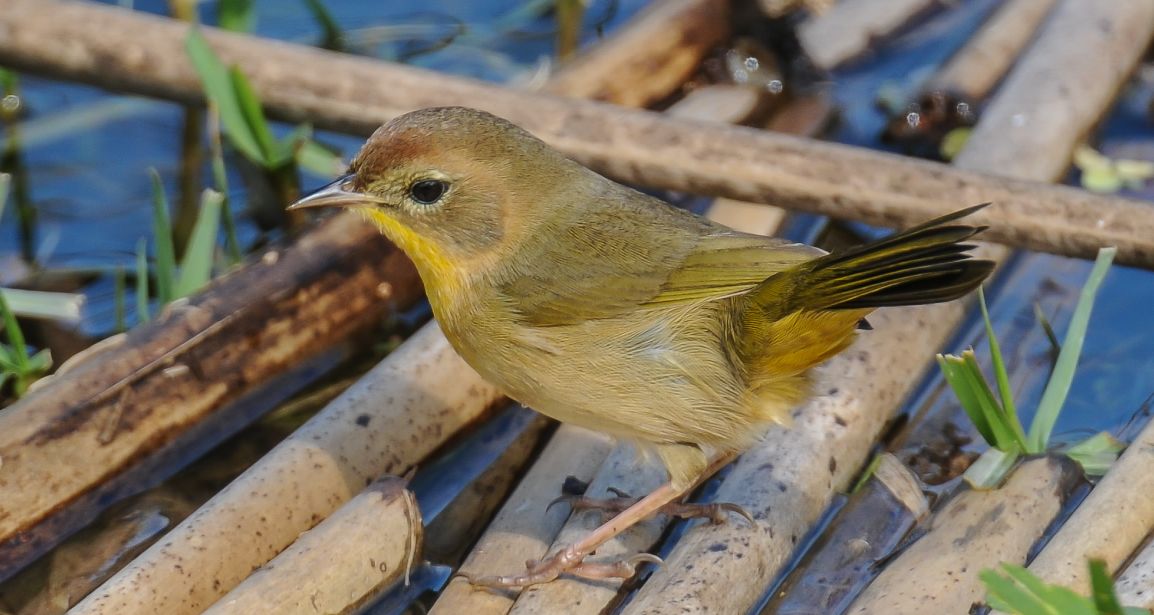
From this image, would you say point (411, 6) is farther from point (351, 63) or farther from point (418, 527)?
point (418, 527)

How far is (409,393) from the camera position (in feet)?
12.6

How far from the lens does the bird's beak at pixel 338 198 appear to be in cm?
338

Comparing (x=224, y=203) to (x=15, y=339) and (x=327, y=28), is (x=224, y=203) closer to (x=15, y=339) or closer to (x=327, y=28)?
(x=15, y=339)

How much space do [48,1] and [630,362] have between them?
103 inches

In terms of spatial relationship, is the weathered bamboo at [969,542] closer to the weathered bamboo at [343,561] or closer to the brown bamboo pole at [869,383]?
the brown bamboo pole at [869,383]

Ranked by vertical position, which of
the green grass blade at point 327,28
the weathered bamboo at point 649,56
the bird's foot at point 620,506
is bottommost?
the bird's foot at point 620,506

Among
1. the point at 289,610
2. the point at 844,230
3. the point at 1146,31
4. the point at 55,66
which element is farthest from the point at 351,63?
the point at 1146,31

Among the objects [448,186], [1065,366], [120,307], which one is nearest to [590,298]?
[448,186]

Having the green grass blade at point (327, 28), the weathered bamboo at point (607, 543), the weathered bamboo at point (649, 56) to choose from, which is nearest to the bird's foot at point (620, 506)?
the weathered bamboo at point (607, 543)

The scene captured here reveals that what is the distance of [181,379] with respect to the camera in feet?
13.0

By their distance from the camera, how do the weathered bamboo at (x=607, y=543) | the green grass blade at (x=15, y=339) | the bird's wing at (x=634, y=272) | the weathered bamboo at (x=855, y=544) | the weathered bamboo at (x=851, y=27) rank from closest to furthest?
1. the weathered bamboo at (x=607, y=543)
2. the bird's wing at (x=634, y=272)
3. the weathered bamboo at (x=855, y=544)
4. the green grass blade at (x=15, y=339)
5. the weathered bamboo at (x=851, y=27)

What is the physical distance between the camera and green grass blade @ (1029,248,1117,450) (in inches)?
141

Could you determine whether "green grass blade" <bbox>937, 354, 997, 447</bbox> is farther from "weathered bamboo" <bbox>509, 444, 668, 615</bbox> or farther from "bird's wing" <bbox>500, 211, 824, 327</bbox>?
"weathered bamboo" <bbox>509, 444, 668, 615</bbox>

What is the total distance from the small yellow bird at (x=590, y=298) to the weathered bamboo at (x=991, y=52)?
2.20m
